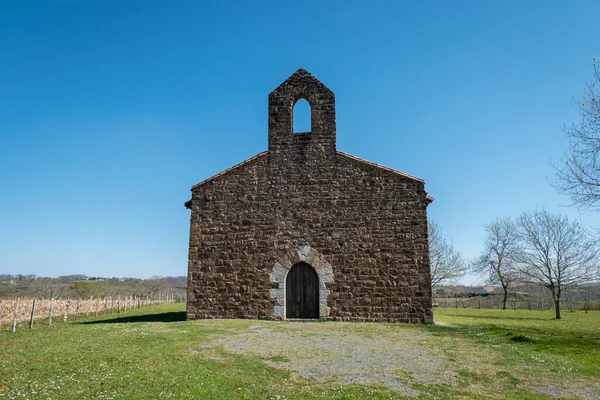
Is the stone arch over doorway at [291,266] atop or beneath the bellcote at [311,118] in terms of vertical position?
beneath

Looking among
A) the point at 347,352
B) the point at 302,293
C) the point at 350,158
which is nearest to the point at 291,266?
the point at 302,293

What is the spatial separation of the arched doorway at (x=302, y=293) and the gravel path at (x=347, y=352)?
1.72m

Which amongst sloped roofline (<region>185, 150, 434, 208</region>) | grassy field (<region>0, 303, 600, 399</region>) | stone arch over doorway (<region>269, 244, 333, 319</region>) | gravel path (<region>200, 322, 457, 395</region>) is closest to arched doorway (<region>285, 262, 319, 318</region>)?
stone arch over doorway (<region>269, 244, 333, 319</region>)

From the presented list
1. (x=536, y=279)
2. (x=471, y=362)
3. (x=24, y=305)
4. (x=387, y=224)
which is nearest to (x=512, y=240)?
(x=536, y=279)

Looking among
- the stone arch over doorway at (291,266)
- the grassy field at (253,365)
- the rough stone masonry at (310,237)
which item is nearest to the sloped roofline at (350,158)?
the rough stone masonry at (310,237)

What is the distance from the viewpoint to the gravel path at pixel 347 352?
6.74 meters

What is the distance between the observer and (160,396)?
5.46 meters

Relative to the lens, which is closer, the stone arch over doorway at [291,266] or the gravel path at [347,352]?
the gravel path at [347,352]

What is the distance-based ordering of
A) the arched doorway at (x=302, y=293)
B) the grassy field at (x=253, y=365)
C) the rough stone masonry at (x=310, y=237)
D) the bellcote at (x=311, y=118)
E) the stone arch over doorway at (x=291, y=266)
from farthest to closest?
1. the bellcote at (x=311, y=118)
2. the arched doorway at (x=302, y=293)
3. the stone arch over doorway at (x=291, y=266)
4. the rough stone masonry at (x=310, y=237)
5. the grassy field at (x=253, y=365)

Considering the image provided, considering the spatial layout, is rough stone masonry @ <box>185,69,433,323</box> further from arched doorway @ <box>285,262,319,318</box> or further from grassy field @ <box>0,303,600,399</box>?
grassy field @ <box>0,303,600,399</box>

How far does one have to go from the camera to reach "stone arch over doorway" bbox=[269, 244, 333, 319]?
1412 centimetres

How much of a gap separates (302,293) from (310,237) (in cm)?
208

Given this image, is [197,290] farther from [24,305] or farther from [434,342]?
[24,305]

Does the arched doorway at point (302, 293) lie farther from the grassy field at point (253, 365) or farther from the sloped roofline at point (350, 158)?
the sloped roofline at point (350, 158)
